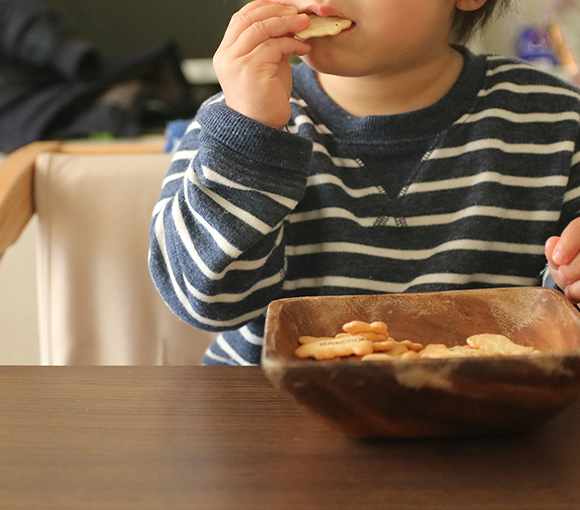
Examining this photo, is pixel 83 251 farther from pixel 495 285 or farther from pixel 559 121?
pixel 559 121

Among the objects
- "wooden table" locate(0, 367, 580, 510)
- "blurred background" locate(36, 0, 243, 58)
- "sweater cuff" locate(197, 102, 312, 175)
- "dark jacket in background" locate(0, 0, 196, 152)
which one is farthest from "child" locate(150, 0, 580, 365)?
"blurred background" locate(36, 0, 243, 58)

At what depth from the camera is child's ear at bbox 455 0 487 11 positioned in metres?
0.84

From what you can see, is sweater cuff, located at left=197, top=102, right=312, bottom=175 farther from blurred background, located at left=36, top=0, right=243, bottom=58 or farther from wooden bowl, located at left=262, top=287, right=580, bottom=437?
blurred background, located at left=36, top=0, right=243, bottom=58

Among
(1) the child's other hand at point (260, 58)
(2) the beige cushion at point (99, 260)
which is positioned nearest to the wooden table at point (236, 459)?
(1) the child's other hand at point (260, 58)

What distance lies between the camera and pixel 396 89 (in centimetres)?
86

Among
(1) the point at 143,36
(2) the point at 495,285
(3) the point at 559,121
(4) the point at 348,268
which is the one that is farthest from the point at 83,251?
(1) the point at 143,36

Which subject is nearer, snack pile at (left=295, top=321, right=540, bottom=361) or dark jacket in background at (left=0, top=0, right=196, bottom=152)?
snack pile at (left=295, top=321, right=540, bottom=361)

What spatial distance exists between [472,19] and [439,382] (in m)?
0.69

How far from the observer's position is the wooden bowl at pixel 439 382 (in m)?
0.39

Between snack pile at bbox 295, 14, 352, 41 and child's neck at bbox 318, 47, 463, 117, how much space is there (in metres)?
0.14

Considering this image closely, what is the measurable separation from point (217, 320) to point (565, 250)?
1.23 feet

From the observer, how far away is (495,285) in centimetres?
85

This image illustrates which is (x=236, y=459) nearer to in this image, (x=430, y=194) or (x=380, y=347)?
(x=380, y=347)

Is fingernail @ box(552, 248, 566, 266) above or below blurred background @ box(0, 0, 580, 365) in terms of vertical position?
below
